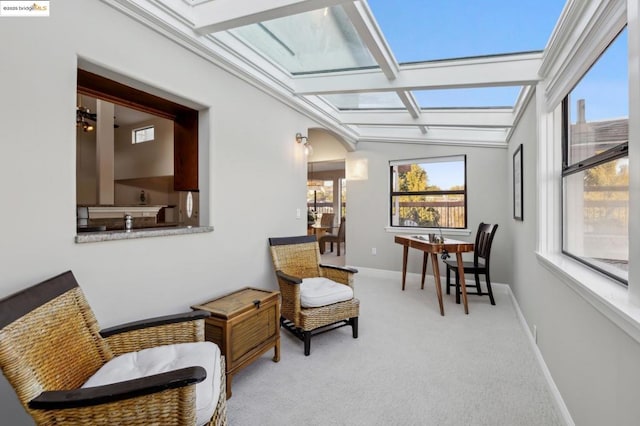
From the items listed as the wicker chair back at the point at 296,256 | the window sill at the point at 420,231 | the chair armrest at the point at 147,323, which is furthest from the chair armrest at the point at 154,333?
the window sill at the point at 420,231

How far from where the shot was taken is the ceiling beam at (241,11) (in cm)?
185

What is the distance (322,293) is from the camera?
2.74m

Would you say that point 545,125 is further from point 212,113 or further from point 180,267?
point 180,267

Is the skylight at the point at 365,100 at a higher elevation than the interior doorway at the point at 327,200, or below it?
higher

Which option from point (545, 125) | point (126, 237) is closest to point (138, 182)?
point (126, 237)

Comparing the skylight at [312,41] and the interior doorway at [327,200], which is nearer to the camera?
the skylight at [312,41]

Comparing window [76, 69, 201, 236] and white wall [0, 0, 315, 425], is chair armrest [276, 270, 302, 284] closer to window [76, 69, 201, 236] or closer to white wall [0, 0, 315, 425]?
white wall [0, 0, 315, 425]

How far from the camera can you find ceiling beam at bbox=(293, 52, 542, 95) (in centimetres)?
248

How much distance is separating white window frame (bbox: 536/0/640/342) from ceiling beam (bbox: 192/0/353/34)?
4.09 ft

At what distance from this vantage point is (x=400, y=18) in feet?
7.10

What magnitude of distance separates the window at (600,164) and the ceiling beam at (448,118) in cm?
163

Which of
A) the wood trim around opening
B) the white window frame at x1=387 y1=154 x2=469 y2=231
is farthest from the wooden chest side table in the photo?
the white window frame at x1=387 y1=154 x2=469 y2=231

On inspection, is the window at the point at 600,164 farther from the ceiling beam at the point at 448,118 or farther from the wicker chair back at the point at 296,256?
the wicker chair back at the point at 296,256

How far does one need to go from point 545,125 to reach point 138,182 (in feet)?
20.9
